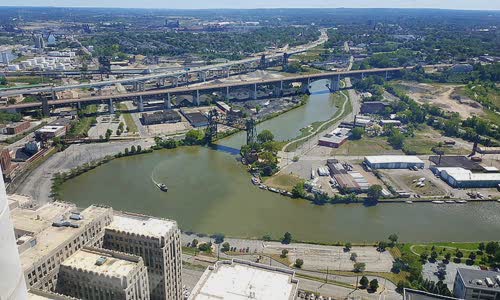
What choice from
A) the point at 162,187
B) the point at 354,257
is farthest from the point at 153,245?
the point at 162,187

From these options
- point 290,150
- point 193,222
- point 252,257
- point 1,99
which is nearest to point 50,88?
point 1,99

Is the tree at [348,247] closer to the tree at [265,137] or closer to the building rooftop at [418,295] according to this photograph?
the building rooftop at [418,295]

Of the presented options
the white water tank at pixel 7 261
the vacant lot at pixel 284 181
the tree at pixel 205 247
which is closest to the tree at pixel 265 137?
the vacant lot at pixel 284 181

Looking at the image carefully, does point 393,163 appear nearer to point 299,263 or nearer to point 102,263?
point 299,263

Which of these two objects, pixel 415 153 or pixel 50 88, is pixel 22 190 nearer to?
pixel 50 88

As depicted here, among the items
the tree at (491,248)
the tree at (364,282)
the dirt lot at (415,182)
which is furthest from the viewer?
the dirt lot at (415,182)

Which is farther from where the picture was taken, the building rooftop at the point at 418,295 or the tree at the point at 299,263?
the tree at the point at 299,263
